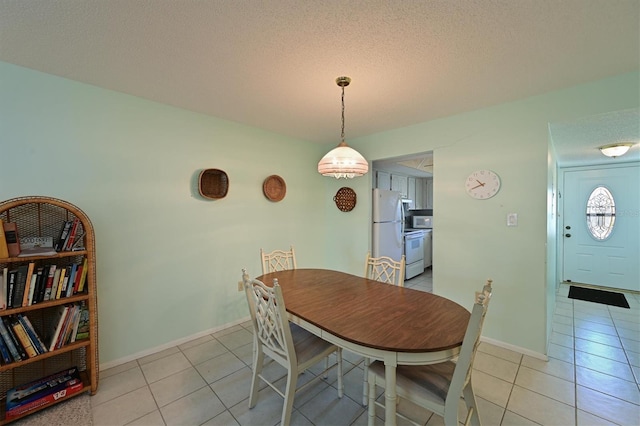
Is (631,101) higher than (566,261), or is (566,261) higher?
(631,101)

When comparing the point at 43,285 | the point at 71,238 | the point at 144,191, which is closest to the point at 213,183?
the point at 144,191

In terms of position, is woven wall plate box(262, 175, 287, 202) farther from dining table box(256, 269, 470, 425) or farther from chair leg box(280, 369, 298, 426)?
chair leg box(280, 369, 298, 426)

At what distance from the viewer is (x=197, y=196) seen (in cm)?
274

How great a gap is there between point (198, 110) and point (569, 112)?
3.42 meters

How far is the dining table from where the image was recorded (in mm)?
1228

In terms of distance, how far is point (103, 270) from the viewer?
2197mm

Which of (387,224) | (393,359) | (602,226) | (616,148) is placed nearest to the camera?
(393,359)

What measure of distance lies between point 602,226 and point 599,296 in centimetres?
120

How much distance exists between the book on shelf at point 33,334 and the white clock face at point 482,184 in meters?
3.76

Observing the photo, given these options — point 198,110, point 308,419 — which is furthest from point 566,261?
point 198,110

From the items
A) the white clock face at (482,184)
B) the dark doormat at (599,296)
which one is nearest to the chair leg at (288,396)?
the white clock face at (482,184)

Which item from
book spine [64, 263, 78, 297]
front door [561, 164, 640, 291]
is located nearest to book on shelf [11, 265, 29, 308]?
book spine [64, 263, 78, 297]

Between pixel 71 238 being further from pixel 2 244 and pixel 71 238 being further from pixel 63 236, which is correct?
pixel 2 244

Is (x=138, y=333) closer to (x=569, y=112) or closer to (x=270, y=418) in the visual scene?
(x=270, y=418)
